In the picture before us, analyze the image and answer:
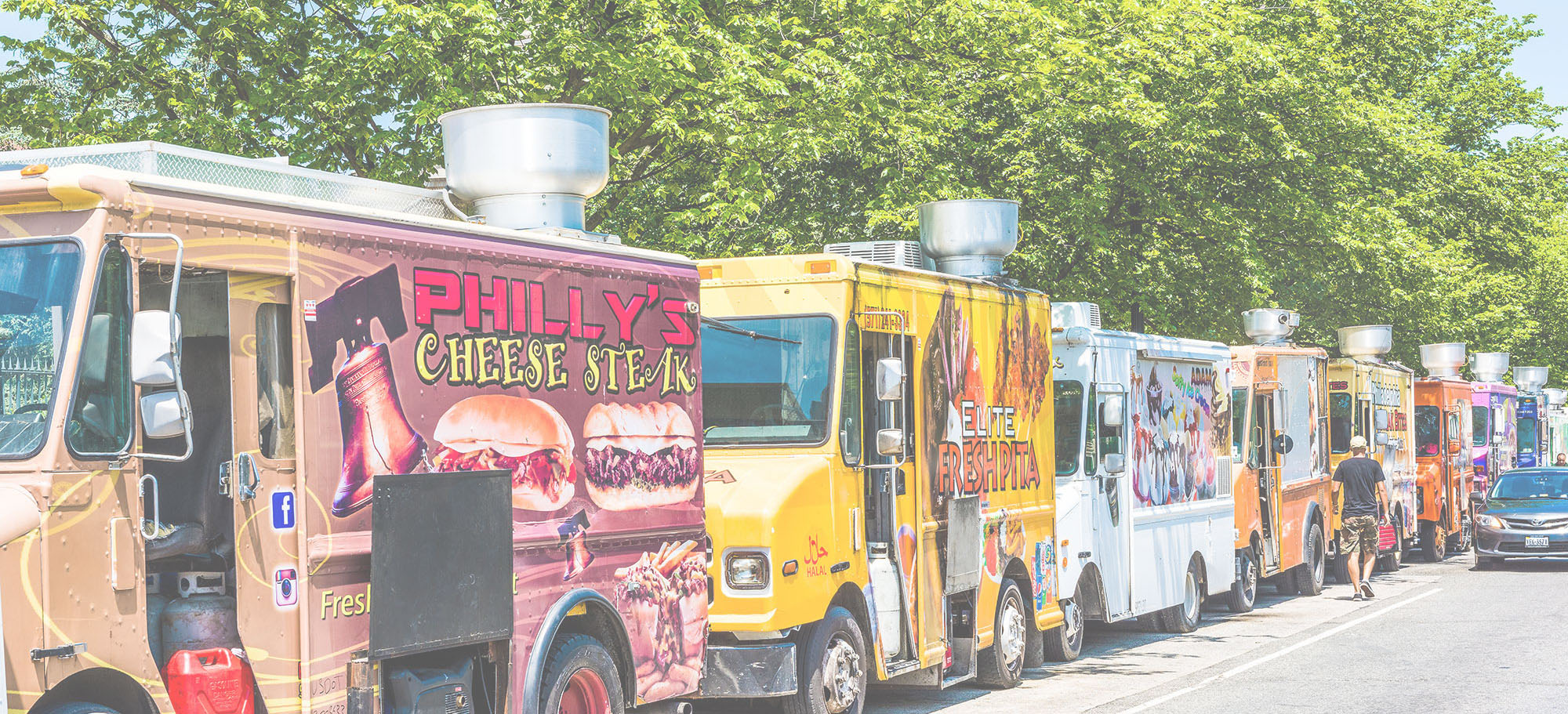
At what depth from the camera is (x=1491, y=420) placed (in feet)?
107

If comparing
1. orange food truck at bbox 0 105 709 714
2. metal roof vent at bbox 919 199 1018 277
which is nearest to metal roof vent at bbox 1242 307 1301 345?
metal roof vent at bbox 919 199 1018 277

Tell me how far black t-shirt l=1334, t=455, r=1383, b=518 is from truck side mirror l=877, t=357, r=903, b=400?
1257 cm

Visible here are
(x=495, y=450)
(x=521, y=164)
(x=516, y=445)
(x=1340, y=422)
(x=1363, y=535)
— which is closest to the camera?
(x=495, y=450)

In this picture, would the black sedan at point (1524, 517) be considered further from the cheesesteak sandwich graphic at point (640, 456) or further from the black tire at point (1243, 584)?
the cheesesteak sandwich graphic at point (640, 456)

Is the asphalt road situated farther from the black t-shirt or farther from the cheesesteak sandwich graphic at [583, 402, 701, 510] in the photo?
the cheesesteak sandwich graphic at [583, 402, 701, 510]

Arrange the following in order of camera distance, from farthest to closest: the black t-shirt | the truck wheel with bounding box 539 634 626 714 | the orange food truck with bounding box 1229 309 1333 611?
the black t-shirt, the orange food truck with bounding box 1229 309 1333 611, the truck wheel with bounding box 539 634 626 714

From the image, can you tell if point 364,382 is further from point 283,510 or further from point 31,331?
point 31,331

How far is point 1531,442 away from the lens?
123ft

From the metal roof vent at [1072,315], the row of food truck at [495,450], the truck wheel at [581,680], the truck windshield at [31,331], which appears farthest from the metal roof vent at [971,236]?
the truck windshield at [31,331]

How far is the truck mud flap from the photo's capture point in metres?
9.52

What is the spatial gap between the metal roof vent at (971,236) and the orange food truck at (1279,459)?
6.85 metres

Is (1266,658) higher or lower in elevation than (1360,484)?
lower

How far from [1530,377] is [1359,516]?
20.7m

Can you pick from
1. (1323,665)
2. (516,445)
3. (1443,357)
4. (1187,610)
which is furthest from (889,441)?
(1443,357)
